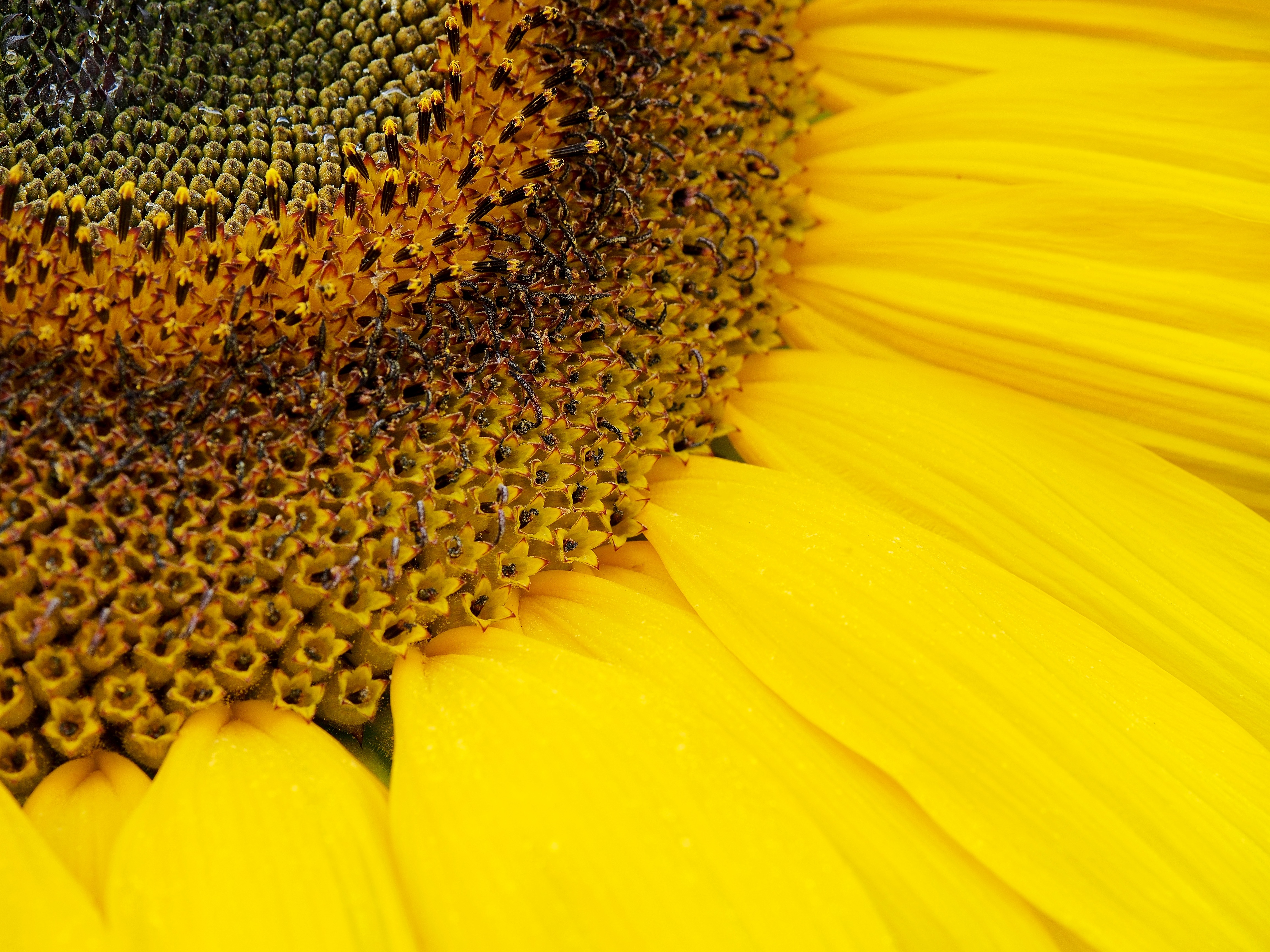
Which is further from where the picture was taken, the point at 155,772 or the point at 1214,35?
the point at 1214,35

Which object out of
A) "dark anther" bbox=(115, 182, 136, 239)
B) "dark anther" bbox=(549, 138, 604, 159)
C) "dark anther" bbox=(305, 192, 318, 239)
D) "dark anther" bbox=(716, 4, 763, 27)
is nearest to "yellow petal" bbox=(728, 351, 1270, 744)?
"dark anther" bbox=(549, 138, 604, 159)

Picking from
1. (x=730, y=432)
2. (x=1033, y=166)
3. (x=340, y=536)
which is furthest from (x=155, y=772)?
(x=1033, y=166)

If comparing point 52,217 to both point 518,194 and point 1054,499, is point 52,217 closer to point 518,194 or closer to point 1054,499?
point 518,194

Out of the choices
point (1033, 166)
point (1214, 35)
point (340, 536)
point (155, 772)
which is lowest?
point (155, 772)

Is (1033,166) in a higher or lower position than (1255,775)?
higher

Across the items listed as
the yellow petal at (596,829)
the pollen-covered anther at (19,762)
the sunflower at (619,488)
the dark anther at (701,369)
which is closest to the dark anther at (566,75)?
the sunflower at (619,488)

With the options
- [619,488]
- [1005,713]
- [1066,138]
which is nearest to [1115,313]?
[1066,138]

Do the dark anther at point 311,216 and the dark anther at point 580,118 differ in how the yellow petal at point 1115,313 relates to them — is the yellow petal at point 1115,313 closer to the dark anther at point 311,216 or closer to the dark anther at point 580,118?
the dark anther at point 580,118

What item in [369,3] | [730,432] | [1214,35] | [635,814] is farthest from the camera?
[1214,35]

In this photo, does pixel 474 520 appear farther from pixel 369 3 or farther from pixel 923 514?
pixel 369 3
